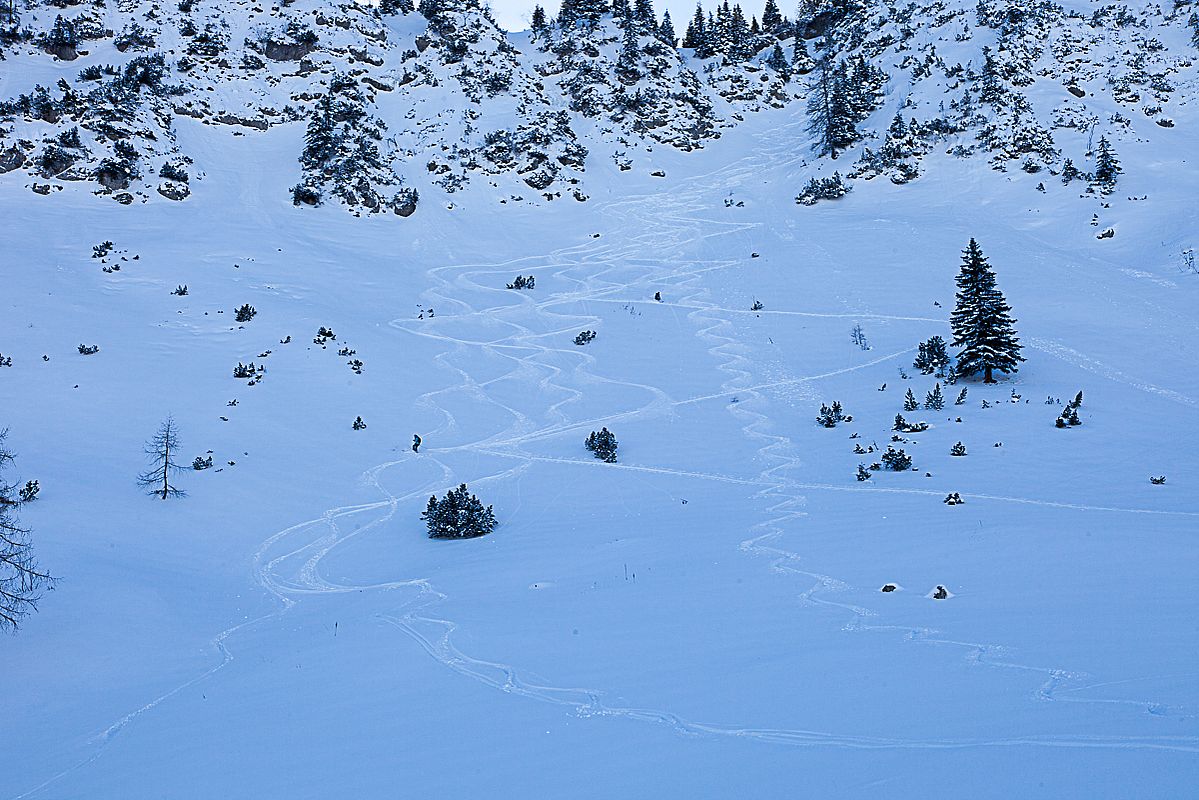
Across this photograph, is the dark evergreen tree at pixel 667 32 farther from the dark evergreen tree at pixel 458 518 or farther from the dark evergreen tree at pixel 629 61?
the dark evergreen tree at pixel 458 518

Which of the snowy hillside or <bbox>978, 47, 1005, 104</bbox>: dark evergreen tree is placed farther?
<bbox>978, 47, 1005, 104</bbox>: dark evergreen tree

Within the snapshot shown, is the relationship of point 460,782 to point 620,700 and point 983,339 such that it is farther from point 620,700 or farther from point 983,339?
point 983,339

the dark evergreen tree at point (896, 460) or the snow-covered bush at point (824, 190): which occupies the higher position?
the snow-covered bush at point (824, 190)

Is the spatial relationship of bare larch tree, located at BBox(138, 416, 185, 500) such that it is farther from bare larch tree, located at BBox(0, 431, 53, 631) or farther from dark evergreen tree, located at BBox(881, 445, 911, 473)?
dark evergreen tree, located at BBox(881, 445, 911, 473)

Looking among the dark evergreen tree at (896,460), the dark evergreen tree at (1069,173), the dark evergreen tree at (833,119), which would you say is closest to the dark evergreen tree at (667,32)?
the dark evergreen tree at (833,119)

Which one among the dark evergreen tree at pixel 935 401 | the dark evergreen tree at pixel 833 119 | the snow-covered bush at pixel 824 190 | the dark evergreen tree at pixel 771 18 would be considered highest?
the dark evergreen tree at pixel 771 18

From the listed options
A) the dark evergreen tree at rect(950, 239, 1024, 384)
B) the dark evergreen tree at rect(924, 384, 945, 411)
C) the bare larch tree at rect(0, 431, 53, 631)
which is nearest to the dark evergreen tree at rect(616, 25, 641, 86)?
the dark evergreen tree at rect(950, 239, 1024, 384)

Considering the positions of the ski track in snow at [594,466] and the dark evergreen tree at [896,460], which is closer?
the ski track in snow at [594,466]
